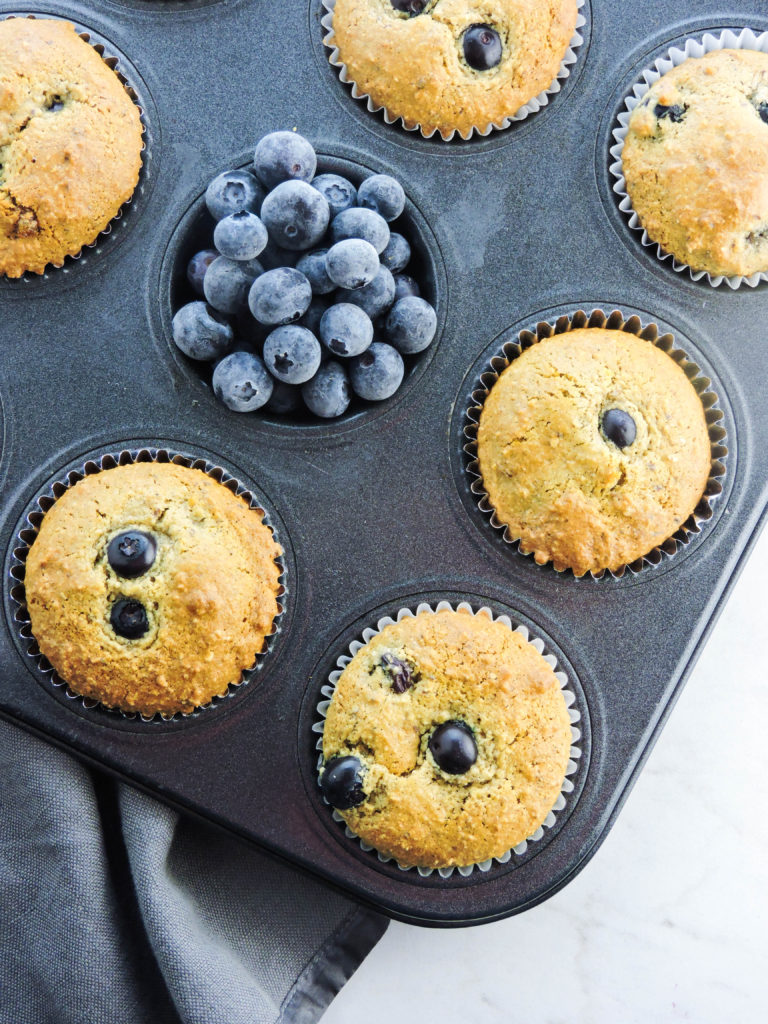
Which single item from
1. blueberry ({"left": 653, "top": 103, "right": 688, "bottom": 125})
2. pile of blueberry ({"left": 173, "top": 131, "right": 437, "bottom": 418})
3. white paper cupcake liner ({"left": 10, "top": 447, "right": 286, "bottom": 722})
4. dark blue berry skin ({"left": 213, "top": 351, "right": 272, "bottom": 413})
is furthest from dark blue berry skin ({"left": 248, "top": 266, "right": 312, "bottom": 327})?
blueberry ({"left": 653, "top": 103, "right": 688, "bottom": 125})

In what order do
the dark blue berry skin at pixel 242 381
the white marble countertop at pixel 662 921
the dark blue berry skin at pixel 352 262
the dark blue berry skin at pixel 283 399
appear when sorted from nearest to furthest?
the dark blue berry skin at pixel 352 262, the dark blue berry skin at pixel 242 381, the dark blue berry skin at pixel 283 399, the white marble countertop at pixel 662 921

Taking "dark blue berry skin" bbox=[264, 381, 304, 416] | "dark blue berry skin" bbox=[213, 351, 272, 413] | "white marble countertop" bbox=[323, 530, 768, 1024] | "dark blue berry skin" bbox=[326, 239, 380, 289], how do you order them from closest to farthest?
"dark blue berry skin" bbox=[326, 239, 380, 289]
"dark blue berry skin" bbox=[213, 351, 272, 413]
"dark blue berry skin" bbox=[264, 381, 304, 416]
"white marble countertop" bbox=[323, 530, 768, 1024]

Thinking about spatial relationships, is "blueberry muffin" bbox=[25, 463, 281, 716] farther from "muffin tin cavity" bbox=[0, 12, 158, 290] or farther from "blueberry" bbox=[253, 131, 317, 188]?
"blueberry" bbox=[253, 131, 317, 188]

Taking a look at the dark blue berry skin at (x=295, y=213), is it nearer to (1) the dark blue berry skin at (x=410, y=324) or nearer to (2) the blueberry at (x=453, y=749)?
(1) the dark blue berry skin at (x=410, y=324)

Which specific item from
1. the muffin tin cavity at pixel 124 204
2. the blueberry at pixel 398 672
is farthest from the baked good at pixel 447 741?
the muffin tin cavity at pixel 124 204

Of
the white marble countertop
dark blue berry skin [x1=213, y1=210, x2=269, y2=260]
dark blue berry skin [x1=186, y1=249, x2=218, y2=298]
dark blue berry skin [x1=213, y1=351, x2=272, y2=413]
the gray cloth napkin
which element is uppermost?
dark blue berry skin [x1=213, y1=210, x2=269, y2=260]

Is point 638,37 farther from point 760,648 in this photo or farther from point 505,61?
point 760,648
